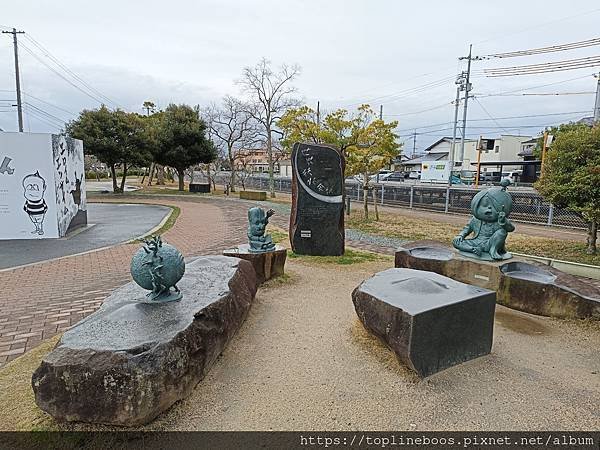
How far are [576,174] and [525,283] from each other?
4394 millimetres

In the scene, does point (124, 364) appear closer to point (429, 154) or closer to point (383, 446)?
point (383, 446)

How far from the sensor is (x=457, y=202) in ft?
52.3

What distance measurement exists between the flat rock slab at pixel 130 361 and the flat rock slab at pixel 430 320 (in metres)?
1.46

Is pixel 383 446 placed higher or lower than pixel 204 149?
lower

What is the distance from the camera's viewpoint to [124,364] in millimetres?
2445

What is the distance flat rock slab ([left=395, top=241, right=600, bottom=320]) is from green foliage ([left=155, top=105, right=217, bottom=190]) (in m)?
20.6

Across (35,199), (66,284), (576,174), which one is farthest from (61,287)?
(576,174)

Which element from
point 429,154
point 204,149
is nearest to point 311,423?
point 204,149

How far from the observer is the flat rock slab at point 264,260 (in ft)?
18.6

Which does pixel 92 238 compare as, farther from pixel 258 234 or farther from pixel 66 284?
pixel 258 234

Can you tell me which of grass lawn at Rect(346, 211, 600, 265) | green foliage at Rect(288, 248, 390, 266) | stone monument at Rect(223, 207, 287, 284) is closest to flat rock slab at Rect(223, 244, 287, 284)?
stone monument at Rect(223, 207, 287, 284)

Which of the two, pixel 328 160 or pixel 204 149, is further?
pixel 204 149

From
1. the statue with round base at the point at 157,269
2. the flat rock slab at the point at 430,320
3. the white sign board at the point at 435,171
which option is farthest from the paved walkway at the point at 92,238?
the white sign board at the point at 435,171

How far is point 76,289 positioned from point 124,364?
12.7 ft
